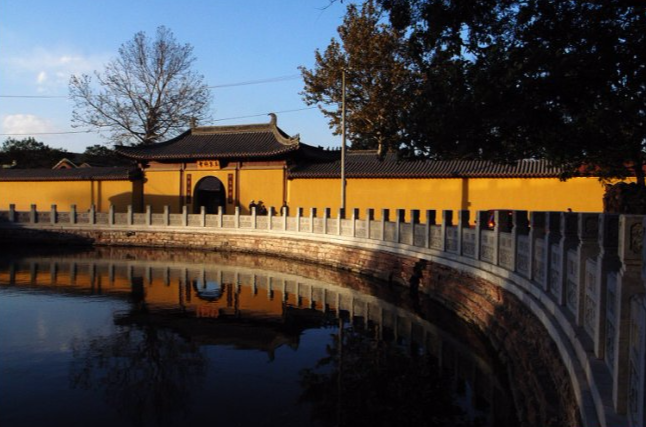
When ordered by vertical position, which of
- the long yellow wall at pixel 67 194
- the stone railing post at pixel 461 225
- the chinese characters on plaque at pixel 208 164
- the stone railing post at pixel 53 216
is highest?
the chinese characters on plaque at pixel 208 164

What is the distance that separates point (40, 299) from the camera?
45.6ft

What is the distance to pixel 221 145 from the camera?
28625 mm

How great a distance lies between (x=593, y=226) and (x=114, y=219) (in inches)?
978

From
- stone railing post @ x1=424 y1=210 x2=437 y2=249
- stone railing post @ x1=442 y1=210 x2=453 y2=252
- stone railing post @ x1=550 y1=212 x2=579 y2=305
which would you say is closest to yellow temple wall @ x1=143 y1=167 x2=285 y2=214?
stone railing post @ x1=424 y1=210 x2=437 y2=249

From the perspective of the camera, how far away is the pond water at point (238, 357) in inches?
272

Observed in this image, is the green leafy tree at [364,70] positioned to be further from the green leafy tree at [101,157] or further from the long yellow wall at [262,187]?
the green leafy tree at [101,157]

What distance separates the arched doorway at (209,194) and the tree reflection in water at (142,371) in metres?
18.2

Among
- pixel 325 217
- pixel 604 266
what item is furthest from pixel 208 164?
pixel 604 266

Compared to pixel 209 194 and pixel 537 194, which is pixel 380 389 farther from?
pixel 209 194

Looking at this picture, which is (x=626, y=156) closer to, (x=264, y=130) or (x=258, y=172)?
(x=258, y=172)

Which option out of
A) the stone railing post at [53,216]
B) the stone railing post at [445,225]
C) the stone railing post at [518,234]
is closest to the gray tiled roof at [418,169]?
the stone railing post at [445,225]

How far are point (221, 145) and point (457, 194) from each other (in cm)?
1341

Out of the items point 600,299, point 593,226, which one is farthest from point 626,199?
point 600,299

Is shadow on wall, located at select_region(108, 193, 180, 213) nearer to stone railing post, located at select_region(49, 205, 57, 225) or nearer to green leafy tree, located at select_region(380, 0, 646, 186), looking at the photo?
stone railing post, located at select_region(49, 205, 57, 225)
